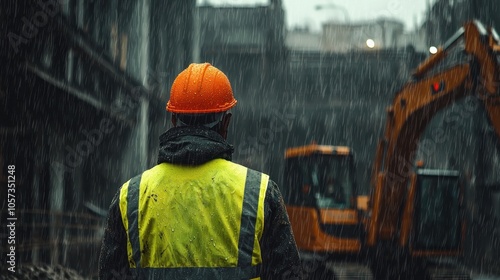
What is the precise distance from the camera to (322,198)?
1461 cm

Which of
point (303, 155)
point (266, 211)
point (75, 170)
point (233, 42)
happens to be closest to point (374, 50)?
point (233, 42)

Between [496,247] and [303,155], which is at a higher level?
[303,155]

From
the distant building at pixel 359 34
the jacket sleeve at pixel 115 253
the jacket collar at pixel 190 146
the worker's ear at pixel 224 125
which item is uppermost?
the distant building at pixel 359 34

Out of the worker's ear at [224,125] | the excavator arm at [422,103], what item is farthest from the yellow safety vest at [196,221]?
the excavator arm at [422,103]

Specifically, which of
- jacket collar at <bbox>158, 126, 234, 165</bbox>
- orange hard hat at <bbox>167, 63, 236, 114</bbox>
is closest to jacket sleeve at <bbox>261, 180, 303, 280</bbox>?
jacket collar at <bbox>158, 126, 234, 165</bbox>

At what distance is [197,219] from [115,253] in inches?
12.3

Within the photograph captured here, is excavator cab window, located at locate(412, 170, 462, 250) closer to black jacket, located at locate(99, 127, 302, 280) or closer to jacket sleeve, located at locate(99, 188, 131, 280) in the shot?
black jacket, located at locate(99, 127, 302, 280)

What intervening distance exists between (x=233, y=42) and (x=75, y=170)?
2631cm

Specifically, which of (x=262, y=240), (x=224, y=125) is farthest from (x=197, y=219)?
(x=224, y=125)

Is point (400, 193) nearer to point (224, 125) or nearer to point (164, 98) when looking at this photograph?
point (224, 125)

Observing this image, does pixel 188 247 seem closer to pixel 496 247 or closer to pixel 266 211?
pixel 266 211

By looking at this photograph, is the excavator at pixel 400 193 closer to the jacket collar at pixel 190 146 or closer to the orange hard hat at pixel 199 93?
the orange hard hat at pixel 199 93

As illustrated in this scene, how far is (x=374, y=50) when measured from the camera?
4206 cm

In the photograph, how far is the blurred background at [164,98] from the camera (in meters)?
13.7
